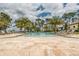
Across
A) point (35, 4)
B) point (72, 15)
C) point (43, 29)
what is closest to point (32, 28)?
point (43, 29)

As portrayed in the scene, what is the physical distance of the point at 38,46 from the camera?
199 centimetres

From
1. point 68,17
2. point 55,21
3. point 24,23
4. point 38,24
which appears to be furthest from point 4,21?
point 68,17

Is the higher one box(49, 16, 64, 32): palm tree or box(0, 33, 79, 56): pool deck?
box(49, 16, 64, 32): palm tree

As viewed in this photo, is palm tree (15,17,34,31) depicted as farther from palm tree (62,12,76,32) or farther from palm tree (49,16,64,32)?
palm tree (62,12,76,32)

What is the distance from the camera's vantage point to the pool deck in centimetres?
197

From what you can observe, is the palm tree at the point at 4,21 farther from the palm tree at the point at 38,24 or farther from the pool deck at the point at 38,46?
the palm tree at the point at 38,24

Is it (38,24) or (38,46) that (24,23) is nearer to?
(38,24)

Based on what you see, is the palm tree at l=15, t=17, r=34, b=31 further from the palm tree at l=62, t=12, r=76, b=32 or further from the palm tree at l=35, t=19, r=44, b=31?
the palm tree at l=62, t=12, r=76, b=32

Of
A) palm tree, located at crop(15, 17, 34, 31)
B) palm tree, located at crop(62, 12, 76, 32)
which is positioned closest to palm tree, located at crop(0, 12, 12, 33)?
palm tree, located at crop(15, 17, 34, 31)

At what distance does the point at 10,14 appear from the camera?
2.00m

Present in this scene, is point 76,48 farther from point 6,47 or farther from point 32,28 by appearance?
point 6,47

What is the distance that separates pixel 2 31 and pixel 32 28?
30 cm

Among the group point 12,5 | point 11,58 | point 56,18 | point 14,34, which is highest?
point 12,5

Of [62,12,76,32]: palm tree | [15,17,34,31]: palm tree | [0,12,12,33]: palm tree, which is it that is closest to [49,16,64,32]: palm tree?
[62,12,76,32]: palm tree
